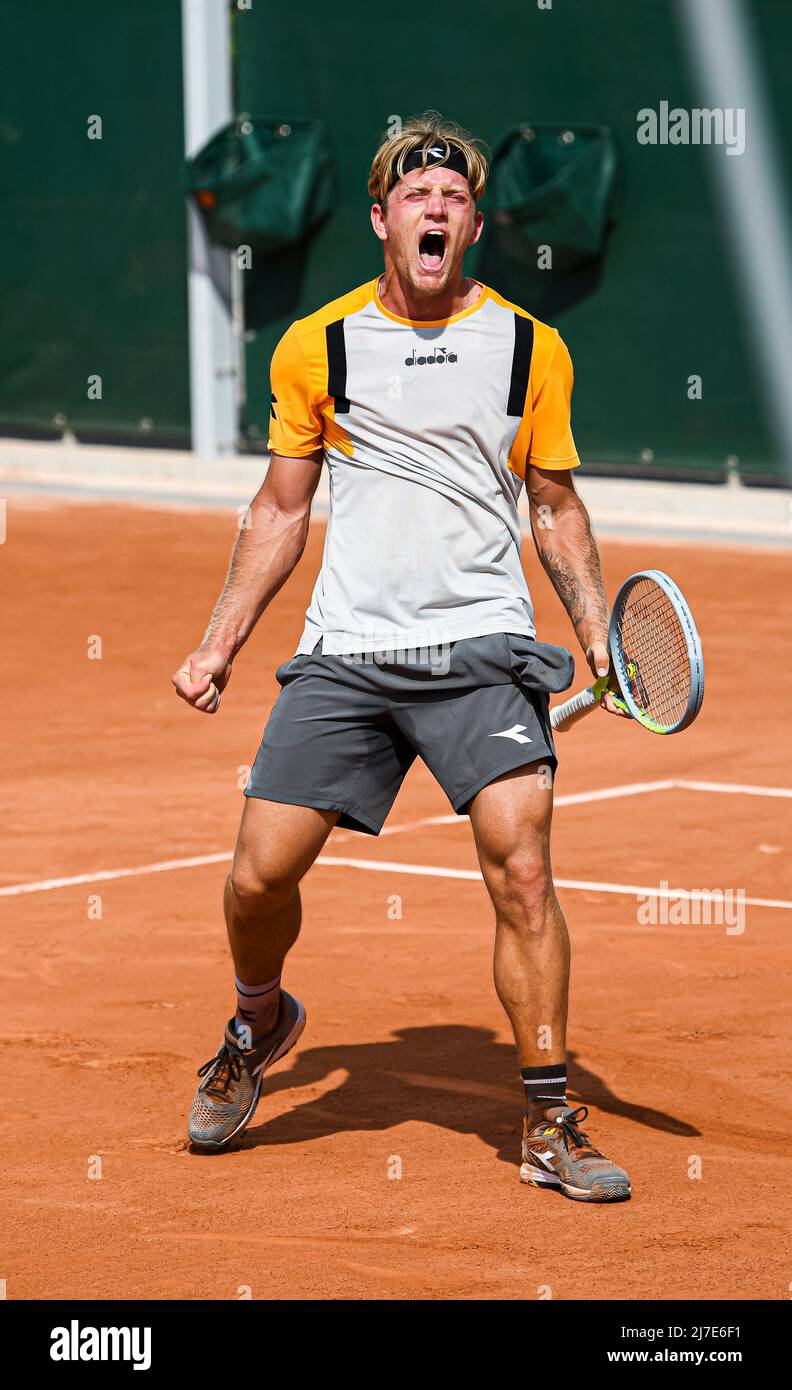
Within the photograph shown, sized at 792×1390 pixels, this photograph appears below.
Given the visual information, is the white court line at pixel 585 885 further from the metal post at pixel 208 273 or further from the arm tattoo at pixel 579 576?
the metal post at pixel 208 273

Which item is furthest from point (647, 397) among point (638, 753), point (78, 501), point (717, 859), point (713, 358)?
point (717, 859)

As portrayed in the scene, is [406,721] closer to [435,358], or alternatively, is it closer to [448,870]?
[435,358]

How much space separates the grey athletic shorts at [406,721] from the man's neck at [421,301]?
76cm

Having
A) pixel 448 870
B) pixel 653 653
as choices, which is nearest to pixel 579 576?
pixel 653 653

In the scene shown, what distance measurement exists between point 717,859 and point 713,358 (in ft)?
31.2

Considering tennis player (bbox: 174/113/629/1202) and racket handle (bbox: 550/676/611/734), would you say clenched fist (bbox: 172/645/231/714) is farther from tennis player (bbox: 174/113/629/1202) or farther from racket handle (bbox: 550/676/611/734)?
racket handle (bbox: 550/676/611/734)

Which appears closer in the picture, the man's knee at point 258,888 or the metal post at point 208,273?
the man's knee at point 258,888

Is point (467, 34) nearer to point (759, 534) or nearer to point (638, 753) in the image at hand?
point (759, 534)

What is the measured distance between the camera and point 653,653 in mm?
5695

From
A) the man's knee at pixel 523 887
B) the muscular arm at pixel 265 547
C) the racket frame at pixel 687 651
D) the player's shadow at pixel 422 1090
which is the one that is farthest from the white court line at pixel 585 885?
the muscular arm at pixel 265 547

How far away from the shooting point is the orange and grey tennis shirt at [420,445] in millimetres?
5406

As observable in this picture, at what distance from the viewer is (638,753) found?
1055cm

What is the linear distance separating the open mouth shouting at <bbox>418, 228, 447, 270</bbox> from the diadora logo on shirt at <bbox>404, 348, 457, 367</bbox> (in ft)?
0.63

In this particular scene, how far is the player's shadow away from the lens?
5.86m
